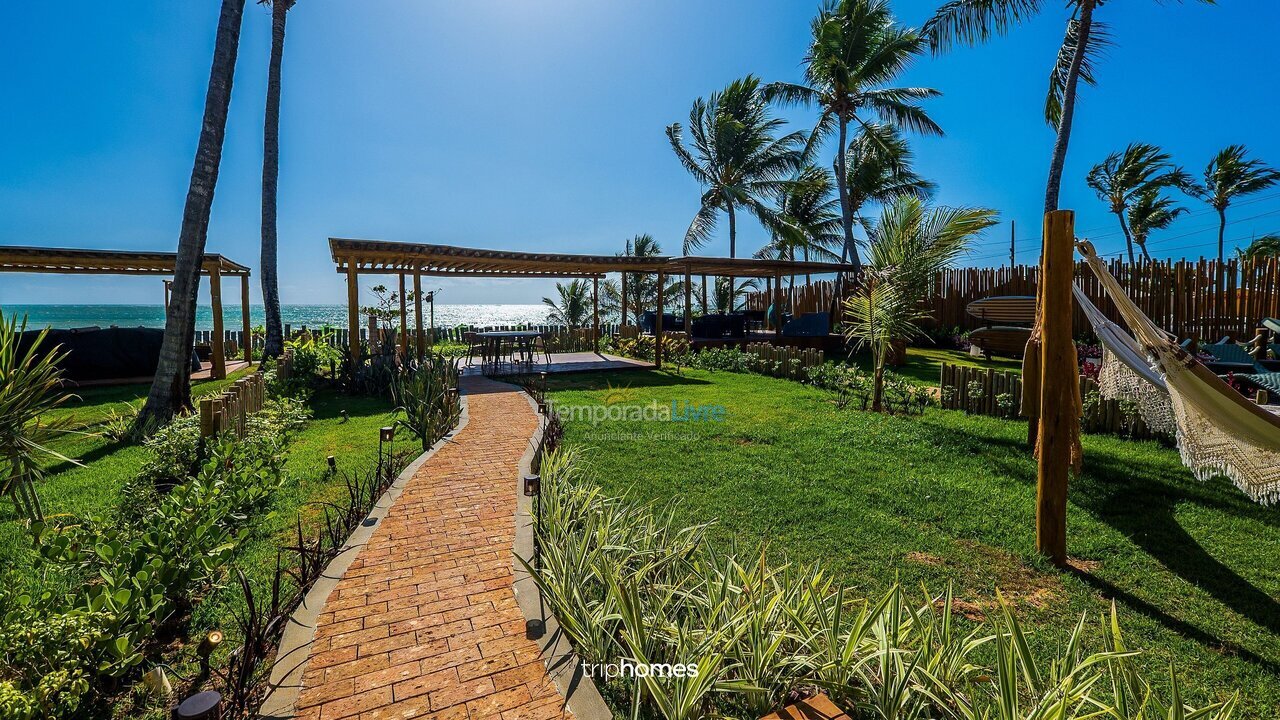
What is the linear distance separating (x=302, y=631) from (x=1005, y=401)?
8316 mm

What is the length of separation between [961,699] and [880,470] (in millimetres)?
3755

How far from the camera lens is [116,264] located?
1255 centimetres

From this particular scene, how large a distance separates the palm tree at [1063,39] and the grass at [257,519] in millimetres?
14159

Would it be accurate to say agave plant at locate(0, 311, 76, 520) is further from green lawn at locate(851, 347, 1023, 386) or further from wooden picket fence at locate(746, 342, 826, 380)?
green lawn at locate(851, 347, 1023, 386)

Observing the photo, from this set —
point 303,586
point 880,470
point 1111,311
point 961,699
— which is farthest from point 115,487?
point 1111,311

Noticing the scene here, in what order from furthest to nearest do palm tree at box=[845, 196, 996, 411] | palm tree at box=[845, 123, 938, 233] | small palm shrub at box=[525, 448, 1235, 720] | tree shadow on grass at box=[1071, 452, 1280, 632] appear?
palm tree at box=[845, 123, 938, 233], palm tree at box=[845, 196, 996, 411], tree shadow on grass at box=[1071, 452, 1280, 632], small palm shrub at box=[525, 448, 1235, 720]

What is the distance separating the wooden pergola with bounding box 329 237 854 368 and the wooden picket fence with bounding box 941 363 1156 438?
6.85 metres

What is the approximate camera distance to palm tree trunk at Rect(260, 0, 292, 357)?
12.1 m

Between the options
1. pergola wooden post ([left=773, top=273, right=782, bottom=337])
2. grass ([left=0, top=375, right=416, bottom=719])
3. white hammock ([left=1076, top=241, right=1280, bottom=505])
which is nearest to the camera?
grass ([left=0, top=375, right=416, bottom=719])

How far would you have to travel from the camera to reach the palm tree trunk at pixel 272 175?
1212 cm

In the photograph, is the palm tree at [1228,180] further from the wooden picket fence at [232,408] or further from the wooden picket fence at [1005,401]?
the wooden picket fence at [232,408]

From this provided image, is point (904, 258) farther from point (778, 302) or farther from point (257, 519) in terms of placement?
point (778, 302)

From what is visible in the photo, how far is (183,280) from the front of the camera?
23.1ft

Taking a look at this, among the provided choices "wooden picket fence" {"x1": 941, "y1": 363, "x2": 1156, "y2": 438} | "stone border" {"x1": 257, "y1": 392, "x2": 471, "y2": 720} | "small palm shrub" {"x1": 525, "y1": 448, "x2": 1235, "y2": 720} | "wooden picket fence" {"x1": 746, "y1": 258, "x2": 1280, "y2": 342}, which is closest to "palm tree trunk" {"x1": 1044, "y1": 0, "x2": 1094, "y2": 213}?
"wooden picket fence" {"x1": 746, "y1": 258, "x2": 1280, "y2": 342}
